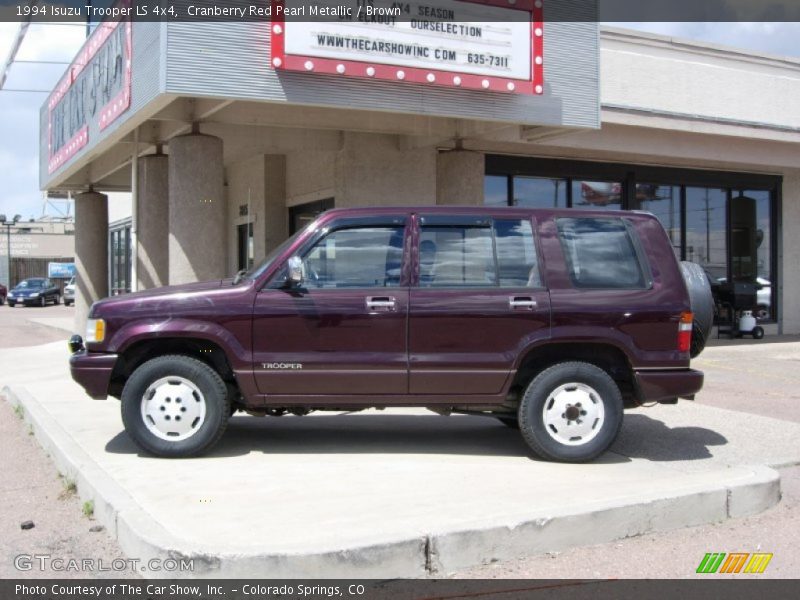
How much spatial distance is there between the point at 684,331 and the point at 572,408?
1058 mm

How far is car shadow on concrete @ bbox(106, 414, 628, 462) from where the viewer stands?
7098mm

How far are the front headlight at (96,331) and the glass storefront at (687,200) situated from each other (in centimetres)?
1024

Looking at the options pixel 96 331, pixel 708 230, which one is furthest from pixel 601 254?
pixel 708 230

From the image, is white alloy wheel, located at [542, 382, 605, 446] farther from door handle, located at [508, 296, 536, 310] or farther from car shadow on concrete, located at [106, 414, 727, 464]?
door handle, located at [508, 296, 536, 310]

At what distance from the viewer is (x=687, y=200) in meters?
18.3

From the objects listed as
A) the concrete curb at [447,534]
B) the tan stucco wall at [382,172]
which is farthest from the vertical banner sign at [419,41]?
the concrete curb at [447,534]

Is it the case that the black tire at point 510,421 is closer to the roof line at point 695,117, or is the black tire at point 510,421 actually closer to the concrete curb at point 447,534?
the concrete curb at point 447,534

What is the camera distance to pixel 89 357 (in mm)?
6562

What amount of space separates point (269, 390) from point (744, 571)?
11.6 feet

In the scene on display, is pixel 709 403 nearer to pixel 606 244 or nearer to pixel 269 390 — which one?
pixel 606 244

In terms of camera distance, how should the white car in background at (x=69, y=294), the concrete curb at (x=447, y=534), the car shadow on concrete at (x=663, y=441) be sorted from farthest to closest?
the white car in background at (x=69, y=294) → the car shadow on concrete at (x=663, y=441) → the concrete curb at (x=447, y=534)

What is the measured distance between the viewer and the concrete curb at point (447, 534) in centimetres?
429

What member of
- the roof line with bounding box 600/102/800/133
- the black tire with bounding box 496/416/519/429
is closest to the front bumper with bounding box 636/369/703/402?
the black tire with bounding box 496/416/519/429

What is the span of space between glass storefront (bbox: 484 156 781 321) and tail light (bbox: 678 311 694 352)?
31.0ft
